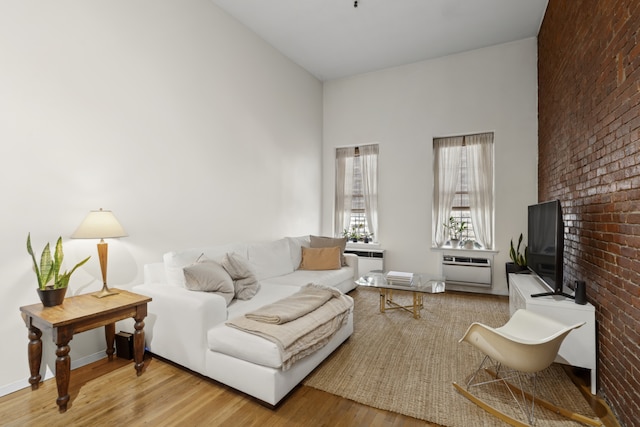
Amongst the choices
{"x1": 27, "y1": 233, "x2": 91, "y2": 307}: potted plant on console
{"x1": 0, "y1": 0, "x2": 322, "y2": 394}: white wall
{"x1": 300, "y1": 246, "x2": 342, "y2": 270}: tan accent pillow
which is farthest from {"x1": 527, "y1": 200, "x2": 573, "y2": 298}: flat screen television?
{"x1": 27, "y1": 233, "x2": 91, "y2": 307}: potted plant on console

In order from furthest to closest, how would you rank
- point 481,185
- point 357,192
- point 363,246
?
point 357,192, point 363,246, point 481,185

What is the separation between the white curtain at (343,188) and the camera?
595cm

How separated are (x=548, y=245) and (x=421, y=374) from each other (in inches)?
60.0

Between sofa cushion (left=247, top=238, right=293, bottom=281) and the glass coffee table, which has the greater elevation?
sofa cushion (left=247, top=238, right=293, bottom=281)

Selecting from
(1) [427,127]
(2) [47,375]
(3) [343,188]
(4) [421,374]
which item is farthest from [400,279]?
(2) [47,375]

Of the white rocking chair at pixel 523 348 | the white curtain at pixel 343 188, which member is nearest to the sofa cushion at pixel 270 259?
the white curtain at pixel 343 188

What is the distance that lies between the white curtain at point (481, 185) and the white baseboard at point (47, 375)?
4.92 meters

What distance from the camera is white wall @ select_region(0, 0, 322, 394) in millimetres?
2248

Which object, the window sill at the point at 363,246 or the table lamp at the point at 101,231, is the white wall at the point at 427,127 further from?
the table lamp at the point at 101,231

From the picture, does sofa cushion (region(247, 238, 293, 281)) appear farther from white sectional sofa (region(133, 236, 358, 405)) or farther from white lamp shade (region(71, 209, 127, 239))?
white lamp shade (region(71, 209, 127, 239))

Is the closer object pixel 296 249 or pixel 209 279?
pixel 209 279

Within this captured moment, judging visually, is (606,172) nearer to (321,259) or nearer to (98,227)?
(321,259)

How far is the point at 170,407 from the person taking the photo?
2.04 m

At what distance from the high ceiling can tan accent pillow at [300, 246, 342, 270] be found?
3.03 meters
